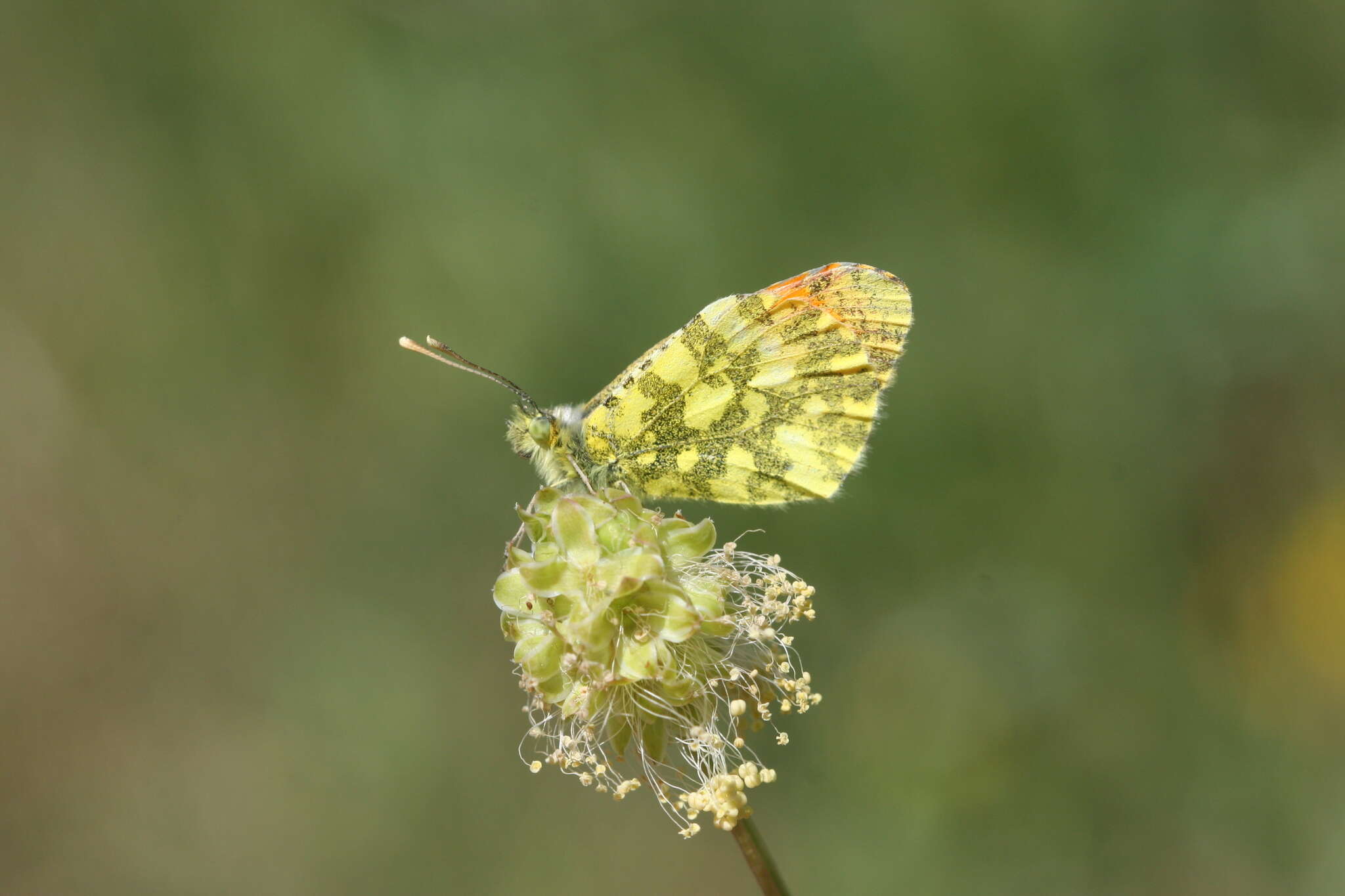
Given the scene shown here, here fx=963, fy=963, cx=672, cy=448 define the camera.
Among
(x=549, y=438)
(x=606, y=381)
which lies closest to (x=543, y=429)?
(x=549, y=438)

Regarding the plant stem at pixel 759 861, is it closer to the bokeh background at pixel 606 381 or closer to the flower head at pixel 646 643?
the flower head at pixel 646 643

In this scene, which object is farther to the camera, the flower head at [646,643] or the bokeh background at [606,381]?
the bokeh background at [606,381]

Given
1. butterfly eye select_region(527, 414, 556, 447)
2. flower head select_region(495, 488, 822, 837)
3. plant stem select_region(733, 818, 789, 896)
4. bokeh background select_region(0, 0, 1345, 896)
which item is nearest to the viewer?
plant stem select_region(733, 818, 789, 896)

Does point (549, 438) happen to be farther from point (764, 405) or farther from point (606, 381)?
point (606, 381)

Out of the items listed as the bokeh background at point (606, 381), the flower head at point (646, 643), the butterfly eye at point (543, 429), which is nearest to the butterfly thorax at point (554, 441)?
the butterfly eye at point (543, 429)

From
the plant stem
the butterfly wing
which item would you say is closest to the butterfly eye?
the butterfly wing

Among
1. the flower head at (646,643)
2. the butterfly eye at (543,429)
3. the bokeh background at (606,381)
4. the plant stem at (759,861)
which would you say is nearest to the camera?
the plant stem at (759,861)

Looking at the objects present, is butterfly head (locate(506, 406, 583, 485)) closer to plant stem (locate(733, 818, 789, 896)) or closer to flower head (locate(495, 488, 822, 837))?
flower head (locate(495, 488, 822, 837))
